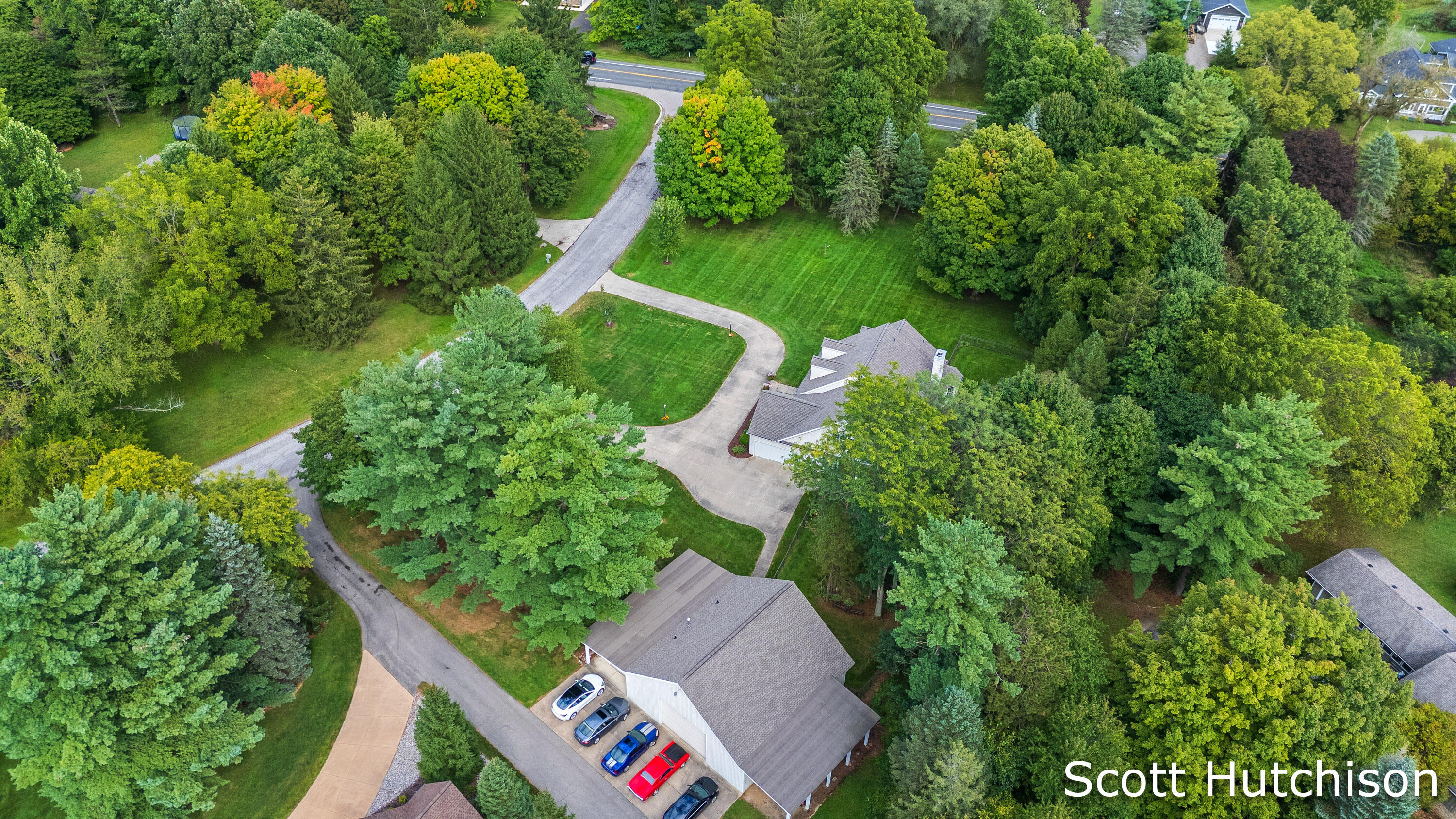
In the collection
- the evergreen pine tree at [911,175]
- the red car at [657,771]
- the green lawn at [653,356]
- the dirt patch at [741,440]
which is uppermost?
the evergreen pine tree at [911,175]

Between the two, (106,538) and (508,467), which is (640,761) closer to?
(508,467)

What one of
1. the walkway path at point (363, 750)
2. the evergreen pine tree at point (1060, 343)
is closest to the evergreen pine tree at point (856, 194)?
the evergreen pine tree at point (1060, 343)

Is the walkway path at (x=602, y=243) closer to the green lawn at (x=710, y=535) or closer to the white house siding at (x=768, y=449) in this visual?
the white house siding at (x=768, y=449)

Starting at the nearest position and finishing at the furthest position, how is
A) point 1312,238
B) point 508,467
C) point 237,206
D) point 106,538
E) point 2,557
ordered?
1. point 2,557
2. point 106,538
3. point 508,467
4. point 1312,238
5. point 237,206

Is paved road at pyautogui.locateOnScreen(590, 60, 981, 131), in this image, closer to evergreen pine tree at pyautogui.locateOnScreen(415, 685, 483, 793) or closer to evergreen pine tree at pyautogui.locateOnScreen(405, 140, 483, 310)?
evergreen pine tree at pyautogui.locateOnScreen(405, 140, 483, 310)

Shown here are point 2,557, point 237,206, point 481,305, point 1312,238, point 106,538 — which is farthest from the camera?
point 237,206

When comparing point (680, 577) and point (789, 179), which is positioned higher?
point (789, 179)

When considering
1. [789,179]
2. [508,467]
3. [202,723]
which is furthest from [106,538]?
[789,179]
